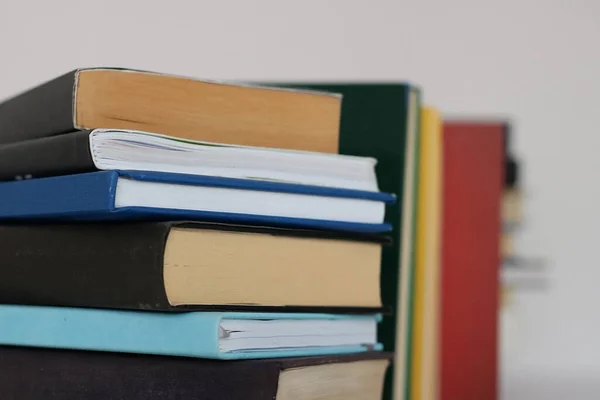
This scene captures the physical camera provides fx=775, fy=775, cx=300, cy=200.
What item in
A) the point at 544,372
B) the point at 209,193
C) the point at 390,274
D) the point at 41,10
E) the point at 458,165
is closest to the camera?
the point at 209,193

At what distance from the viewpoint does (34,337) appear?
398 millimetres

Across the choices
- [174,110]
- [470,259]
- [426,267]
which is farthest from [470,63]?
[174,110]

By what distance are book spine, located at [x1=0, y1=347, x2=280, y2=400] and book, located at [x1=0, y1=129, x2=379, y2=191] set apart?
90 millimetres

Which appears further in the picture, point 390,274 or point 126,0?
point 126,0

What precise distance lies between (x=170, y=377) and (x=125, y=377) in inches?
0.9

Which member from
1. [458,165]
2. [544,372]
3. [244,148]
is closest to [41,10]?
[458,165]

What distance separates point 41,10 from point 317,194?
2.49 feet

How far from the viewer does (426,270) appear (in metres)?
0.52

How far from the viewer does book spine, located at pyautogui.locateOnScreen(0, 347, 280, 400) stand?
0.35 metres

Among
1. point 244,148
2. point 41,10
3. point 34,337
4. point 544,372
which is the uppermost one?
point 41,10

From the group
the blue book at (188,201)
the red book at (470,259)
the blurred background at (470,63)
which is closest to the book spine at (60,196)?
the blue book at (188,201)

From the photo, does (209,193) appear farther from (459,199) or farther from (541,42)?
(541,42)

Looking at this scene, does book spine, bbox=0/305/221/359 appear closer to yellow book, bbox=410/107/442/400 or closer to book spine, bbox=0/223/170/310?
book spine, bbox=0/223/170/310

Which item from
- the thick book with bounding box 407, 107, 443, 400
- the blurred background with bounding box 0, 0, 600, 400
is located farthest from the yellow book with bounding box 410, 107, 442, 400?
the blurred background with bounding box 0, 0, 600, 400
